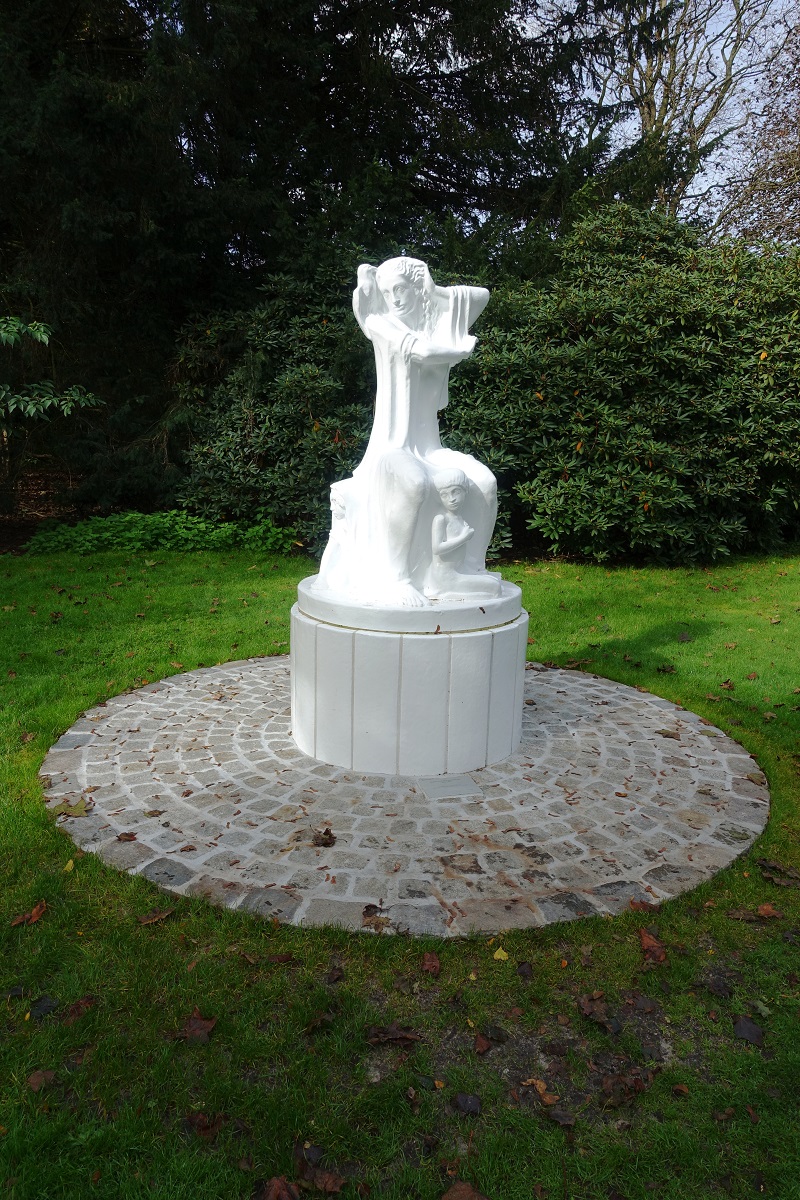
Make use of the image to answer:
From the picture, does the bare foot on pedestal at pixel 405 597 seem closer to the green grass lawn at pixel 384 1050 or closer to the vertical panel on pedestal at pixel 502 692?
the vertical panel on pedestal at pixel 502 692

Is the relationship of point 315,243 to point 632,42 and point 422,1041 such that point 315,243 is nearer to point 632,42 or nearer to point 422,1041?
point 632,42

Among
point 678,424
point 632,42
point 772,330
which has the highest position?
point 632,42

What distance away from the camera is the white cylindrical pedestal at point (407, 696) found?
402 centimetres

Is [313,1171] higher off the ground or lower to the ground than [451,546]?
lower

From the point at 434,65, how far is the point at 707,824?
504 inches

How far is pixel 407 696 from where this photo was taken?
13.3 feet

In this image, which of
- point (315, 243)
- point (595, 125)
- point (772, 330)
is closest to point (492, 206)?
point (595, 125)

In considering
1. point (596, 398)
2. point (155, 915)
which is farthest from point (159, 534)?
point (155, 915)

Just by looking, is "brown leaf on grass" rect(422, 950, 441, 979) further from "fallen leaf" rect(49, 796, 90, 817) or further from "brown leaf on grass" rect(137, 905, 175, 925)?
"fallen leaf" rect(49, 796, 90, 817)

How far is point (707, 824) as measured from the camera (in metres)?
3.64

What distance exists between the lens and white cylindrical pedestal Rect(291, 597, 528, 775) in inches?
158

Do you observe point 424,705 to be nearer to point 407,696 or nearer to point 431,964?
point 407,696

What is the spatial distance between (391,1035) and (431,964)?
33 cm

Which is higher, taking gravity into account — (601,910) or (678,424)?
(678,424)
